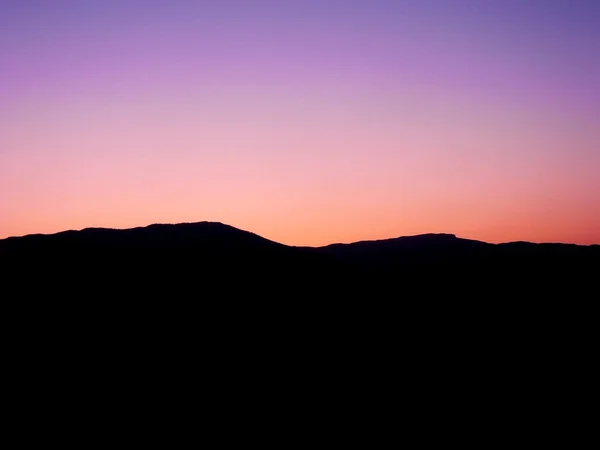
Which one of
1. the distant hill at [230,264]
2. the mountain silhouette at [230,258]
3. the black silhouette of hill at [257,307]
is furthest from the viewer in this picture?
the mountain silhouette at [230,258]

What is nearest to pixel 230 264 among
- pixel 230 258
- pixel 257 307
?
pixel 230 258

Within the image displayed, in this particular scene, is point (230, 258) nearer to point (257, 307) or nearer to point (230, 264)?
point (230, 264)

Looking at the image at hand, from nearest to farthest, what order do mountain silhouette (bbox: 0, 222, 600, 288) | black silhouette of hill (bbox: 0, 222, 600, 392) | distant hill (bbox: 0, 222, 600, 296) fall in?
black silhouette of hill (bbox: 0, 222, 600, 392) < distant hill (bbox: 0, 222, 600, 296) < mountain silhouette (bbox: 0, 222, 600, 288)

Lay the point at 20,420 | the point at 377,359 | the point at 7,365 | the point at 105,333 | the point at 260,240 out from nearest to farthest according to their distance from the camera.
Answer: the point at 20,420 < the point at 7,365 < the point at 105,333 < the point at 377,359 < the point at 260,240

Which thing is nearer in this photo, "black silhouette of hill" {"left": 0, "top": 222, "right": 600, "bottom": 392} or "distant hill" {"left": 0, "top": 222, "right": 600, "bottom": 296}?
"black silhouette of hill" {"left": 0, "top": 222, "right": 600, "bottom": 392}

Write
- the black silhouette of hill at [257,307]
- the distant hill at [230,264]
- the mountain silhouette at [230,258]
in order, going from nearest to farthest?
the black silhouette of hill at [257,307], the distant hill at [230,264], the mountain silhouette at [230,258]

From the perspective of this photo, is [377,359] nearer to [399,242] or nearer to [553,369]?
[553,369]

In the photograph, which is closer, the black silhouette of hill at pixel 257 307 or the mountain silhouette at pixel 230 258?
the black silhouette of hill at pixel 257 307

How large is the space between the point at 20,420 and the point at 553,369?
27615mm

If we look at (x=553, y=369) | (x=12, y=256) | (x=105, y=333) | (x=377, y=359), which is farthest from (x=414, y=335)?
(x=12, y=256)

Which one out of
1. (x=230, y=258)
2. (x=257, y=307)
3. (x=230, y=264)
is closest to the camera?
(x=257, y=307)

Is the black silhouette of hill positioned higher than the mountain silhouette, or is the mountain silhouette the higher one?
the mountain silhouette

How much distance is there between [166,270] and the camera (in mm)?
33625

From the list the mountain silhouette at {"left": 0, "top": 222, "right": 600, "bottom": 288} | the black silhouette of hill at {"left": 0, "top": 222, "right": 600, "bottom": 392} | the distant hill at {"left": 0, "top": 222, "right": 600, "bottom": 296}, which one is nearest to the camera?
the black silhouette of hill at {"left": 0, "top": 222, "right": 600, "bottom": 392}
